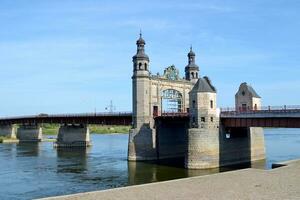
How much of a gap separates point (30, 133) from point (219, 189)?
11127cm

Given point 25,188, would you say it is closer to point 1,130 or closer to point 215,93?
point 215,93

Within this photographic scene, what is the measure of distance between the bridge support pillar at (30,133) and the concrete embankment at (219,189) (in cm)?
10383

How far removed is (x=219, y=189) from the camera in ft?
96.0

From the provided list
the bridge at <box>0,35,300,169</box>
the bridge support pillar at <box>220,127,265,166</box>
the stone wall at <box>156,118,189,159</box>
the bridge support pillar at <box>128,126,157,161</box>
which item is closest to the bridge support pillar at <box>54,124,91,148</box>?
the bridge at <box>0,35,300,169</box>

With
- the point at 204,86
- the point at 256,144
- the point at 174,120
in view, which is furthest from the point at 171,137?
the point at 204,86

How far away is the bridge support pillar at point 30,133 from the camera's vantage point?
13175 centimetres

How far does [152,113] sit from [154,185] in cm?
4264

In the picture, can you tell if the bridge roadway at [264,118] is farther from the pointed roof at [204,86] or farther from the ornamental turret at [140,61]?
the ornamental turret at [140,61]

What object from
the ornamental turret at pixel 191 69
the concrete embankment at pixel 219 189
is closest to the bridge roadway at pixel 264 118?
the concrete embankment at pixel 219 189

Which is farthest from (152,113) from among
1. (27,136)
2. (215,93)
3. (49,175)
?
(27,136)

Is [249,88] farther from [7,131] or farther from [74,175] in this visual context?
[7,131]

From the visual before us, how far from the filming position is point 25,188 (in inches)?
1699

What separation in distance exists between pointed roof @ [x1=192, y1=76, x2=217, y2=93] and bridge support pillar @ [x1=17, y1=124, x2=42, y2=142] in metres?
80.8

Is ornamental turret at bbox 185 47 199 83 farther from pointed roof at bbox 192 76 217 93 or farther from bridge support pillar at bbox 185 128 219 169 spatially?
bridge support pillar at bbox 185 128 219 169
